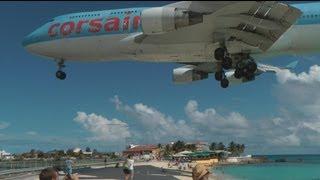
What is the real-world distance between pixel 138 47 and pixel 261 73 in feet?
37.5

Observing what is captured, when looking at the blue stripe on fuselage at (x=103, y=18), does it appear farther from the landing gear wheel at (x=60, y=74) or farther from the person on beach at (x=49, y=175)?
the person on beach at (x=49, y=175)

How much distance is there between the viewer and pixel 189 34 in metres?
30.5

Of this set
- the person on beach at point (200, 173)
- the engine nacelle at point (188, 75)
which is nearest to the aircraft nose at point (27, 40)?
the engine nacelle at point (188, 75)

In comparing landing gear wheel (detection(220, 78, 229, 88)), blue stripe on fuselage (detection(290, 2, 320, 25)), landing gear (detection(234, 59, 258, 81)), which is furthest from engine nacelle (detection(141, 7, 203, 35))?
landing gear wheel (detection(220, 78, 229, 88))

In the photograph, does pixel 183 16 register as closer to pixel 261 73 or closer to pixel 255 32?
pixel 255 32

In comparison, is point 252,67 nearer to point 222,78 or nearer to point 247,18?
point 247,18

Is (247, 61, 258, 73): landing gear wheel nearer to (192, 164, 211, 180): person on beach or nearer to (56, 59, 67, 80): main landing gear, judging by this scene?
(56, 59, 67, 80): main landing gear

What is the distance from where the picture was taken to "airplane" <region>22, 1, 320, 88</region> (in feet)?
90.3

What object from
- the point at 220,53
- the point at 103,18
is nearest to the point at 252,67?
the point at 220,53

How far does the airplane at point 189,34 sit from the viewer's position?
27531mm

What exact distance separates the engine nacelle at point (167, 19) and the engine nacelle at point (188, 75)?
1075 centimetres

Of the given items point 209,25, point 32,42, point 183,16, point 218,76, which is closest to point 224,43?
point 209,25

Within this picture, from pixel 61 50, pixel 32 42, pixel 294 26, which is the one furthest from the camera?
pixel 32 42

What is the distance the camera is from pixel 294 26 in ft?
102
